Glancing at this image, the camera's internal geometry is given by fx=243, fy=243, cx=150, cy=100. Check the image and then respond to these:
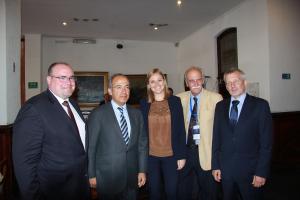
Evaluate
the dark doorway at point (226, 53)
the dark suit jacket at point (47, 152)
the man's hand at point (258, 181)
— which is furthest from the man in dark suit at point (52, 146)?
the dark doorway at point (226, 53)

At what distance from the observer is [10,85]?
3613 mm

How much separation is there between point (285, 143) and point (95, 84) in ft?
18.9

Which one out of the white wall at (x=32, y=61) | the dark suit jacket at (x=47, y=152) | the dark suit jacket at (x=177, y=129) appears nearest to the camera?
the dark suit jacket at (x=47, y=152)

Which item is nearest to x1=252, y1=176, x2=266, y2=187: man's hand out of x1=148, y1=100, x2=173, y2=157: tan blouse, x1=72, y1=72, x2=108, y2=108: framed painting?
x1=148, y1=100, x2=173, y2=157: tan blouse

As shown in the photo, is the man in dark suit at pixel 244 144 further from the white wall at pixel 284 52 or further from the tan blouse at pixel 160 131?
the white wall at pixel 284 52

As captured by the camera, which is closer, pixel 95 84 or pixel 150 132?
pixel 150 132

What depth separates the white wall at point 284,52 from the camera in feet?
15.5

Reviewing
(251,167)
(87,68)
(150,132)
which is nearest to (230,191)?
(251,167)

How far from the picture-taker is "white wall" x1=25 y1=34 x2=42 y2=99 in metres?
7.43

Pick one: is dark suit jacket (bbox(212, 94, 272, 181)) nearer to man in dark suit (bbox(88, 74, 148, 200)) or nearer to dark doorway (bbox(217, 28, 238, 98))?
man in dark suit (bbox(88, 74, 148, 200))

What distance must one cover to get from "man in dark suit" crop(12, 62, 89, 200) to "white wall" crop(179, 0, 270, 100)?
161 inches

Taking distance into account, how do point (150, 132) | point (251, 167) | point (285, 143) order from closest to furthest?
point (251, 167) → point (150, 132) → point (285, 143)

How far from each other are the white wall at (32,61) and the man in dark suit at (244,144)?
22.0 feet

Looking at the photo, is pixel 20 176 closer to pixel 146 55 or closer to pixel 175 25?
pixel 175 25
